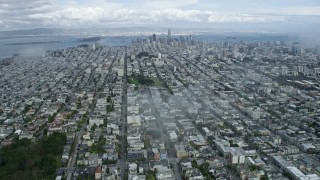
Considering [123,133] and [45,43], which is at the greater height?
[45,43]

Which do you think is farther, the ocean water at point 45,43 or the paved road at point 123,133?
the ocean water at point 45,43

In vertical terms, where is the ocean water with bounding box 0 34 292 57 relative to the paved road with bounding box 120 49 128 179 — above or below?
above

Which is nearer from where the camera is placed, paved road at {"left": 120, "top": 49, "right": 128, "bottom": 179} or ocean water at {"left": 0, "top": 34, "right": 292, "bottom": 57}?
paved road at {"left": 120, "top": 49, "right": 128, "bottom": 179}

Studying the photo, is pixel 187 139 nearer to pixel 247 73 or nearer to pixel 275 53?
pixel 247 73

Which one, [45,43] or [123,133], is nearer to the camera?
[123,133]

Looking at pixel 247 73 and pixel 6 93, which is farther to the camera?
pixel 247 73

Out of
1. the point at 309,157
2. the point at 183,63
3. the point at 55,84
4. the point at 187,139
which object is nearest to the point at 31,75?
the point at 55,84

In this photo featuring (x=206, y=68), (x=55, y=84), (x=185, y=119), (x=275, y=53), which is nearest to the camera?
(x=185, y=119)

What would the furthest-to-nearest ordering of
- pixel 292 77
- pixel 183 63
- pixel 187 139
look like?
pixel 183 63 < pixel 292 77 < pixel 187 139

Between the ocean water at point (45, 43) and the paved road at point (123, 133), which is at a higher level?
the ocean water at point (45, 43)

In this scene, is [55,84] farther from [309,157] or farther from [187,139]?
[309,157]
